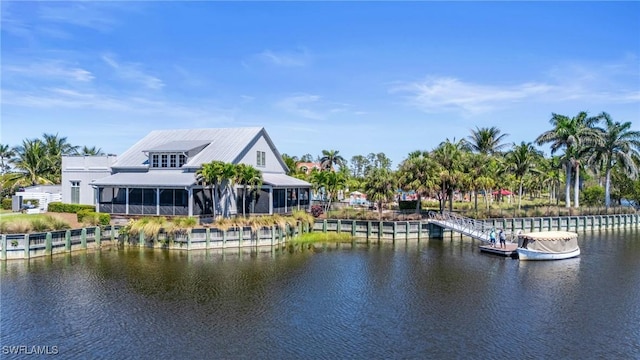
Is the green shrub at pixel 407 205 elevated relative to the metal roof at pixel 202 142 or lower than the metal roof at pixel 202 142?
lower

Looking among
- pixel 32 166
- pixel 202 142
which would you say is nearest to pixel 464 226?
pixel 202 142

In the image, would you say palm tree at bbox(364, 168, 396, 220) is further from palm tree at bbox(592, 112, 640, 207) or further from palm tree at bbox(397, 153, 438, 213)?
palm tree at bbox(592, 112, 640, 207)

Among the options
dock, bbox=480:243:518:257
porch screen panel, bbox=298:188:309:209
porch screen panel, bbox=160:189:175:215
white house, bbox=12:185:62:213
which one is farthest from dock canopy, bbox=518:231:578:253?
white house, bbox=12:185:62:213

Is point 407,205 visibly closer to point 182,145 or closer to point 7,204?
point 182,145

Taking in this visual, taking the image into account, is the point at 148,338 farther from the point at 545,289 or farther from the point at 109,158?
the point at 109,158

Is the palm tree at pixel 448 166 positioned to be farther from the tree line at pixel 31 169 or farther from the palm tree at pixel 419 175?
the tree line at pixel 31 169

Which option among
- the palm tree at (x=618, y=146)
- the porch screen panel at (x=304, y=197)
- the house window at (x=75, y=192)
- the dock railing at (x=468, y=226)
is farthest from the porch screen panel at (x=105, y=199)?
the palm tree at (x=618, y=146)

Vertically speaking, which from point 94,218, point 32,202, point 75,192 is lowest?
point 94,218
